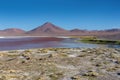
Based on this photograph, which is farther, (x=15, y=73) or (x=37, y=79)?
(x=15, y=73)

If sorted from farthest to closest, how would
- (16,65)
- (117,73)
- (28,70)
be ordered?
(16,65) < (28,70) < (117,73)

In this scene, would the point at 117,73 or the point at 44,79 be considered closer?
the point at 44,79

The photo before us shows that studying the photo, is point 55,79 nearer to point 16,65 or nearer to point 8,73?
point 8,73

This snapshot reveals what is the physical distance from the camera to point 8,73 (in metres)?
17.2

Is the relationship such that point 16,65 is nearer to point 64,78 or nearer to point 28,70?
point 28,70

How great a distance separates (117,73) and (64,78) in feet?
12.4

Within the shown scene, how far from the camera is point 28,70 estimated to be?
1830 centimetres

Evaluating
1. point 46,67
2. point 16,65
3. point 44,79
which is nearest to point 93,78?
point 44,79

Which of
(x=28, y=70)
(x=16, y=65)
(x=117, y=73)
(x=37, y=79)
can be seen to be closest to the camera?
(x=37, y=79)

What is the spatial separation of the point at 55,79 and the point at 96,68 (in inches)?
185

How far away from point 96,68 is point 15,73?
6.16 meters

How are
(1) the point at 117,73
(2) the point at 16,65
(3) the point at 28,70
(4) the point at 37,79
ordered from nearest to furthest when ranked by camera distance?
(4) the point at 37,79
(1) the point at 117,73
(3) the point at 28,70
(2) the point at 16,65

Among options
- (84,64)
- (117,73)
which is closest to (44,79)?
(117,73)

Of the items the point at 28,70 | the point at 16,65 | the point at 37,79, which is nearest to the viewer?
the point at 37,79
